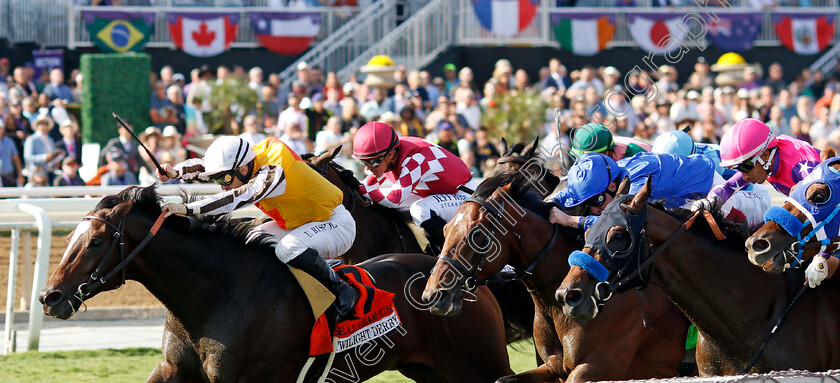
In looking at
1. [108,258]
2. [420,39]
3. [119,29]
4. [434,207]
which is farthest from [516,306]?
[420,39]

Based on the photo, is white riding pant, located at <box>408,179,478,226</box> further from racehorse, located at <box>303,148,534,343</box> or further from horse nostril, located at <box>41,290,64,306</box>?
horse nostril, located at <box>41,290,64,306</box>

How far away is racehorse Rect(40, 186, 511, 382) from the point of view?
4.79 metres

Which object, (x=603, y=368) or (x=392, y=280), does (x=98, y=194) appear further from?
(x=603, y=368)

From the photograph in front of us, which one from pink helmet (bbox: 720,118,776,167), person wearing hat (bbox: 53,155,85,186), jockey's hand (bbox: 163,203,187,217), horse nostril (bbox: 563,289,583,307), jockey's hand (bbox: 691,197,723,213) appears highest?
pink helmet (bbox: 720,118,776,167)

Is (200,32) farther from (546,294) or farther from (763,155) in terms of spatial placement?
(763,155)

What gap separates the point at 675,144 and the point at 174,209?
2.96 metres

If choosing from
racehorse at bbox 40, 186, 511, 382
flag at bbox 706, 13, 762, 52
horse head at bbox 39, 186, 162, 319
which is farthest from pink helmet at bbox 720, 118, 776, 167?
flag at bbox 706, 13, 762, 52

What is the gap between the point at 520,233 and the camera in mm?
4773

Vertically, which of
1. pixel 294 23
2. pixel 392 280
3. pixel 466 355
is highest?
pixel 294 23

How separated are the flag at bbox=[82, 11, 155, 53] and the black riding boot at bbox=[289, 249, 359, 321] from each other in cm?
1119

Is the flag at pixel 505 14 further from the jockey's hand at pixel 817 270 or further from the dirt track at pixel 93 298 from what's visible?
the jockey's hand at pixel 817 270

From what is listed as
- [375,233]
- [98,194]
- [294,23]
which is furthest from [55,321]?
[294,23]

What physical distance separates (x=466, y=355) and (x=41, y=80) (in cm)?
1011

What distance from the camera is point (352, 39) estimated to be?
54.9 feet
